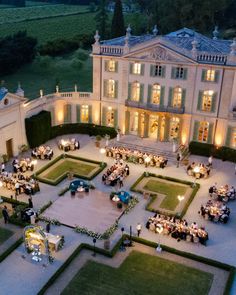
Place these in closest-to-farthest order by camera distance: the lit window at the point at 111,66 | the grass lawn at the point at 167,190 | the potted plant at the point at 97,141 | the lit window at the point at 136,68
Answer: the grass lawn at the point at 167,190, the lit window at the point at 136,68, the lit window at the point at 111,66, the potted plant at the point at 97,141

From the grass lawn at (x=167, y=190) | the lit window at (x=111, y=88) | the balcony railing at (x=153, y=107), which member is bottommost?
the grass lawn at (x=167, y=190)

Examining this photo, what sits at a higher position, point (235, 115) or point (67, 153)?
point (235, 115)

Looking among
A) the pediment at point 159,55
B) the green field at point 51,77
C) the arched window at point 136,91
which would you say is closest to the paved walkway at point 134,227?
the arched window at point 136,91

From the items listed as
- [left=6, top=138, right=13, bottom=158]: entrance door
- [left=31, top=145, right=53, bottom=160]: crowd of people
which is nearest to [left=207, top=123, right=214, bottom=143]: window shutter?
[left=31, top=145, right=53, bottom=160]: crowd of people

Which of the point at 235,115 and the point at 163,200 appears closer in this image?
the point at 163,200

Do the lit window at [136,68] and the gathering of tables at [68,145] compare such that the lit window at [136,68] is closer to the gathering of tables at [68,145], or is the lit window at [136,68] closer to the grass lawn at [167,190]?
the gathering of tables at [68,145]

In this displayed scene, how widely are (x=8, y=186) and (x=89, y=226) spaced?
29.4 ft

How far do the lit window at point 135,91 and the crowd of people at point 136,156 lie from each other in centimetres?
585

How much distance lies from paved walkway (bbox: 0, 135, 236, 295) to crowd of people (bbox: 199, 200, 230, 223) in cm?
43

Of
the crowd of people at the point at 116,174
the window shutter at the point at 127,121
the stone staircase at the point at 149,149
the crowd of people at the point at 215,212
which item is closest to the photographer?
the crowd of people at the point at 215,212

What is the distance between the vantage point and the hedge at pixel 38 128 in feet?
131

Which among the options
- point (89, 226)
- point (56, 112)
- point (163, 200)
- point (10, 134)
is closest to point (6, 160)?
point (10, 134)

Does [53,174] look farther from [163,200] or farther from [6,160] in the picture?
[163,200]

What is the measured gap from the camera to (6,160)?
1483 inches
